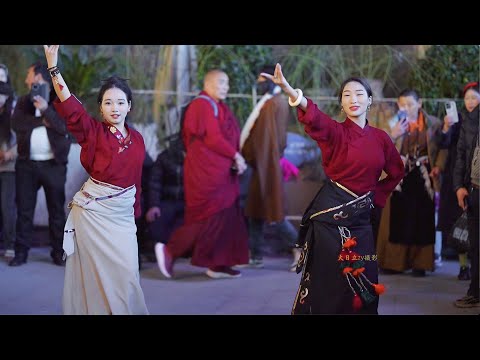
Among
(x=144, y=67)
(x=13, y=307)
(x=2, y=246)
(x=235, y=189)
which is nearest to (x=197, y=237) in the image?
(x=235, y=189)

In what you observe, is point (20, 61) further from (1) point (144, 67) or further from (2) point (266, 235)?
(2) point (266, 235)

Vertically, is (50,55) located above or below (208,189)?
above

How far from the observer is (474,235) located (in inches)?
212

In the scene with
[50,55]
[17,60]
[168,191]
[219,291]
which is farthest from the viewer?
[17,60]

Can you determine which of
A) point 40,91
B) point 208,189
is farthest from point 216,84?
point 40,91

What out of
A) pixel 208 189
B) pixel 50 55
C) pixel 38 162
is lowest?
pixel 208 189

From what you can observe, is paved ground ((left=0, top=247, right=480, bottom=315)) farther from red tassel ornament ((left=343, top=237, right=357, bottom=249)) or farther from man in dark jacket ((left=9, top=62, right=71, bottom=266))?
red tassel ornament ((left=343, top=237, right=357, bottom=249))

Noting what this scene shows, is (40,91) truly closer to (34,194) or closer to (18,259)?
(34,194)

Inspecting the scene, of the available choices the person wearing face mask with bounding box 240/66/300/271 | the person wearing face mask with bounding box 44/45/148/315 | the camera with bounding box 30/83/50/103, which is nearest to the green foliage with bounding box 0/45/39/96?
the camera with bounding box 30/83/50/103

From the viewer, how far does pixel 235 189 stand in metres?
6.34

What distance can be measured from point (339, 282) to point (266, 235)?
10.9ft

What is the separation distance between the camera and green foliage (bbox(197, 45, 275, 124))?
799cm

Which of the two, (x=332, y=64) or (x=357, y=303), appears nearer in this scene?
(x=357, y=303)

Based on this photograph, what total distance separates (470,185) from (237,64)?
3.18 metres
